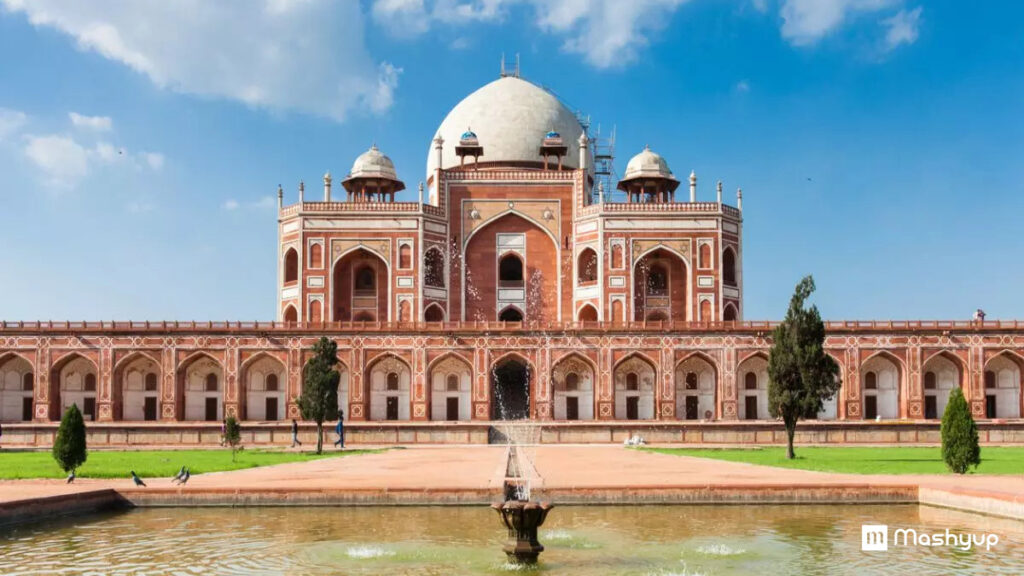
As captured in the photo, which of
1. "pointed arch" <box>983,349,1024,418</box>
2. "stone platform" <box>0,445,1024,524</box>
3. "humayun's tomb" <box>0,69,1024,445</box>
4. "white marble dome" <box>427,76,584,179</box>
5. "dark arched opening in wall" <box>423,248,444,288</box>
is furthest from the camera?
"white marble dome" <box>427,76,584,179</box>

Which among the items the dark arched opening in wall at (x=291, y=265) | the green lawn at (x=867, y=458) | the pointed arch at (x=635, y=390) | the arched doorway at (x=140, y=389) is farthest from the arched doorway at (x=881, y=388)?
the arched doorway at (x=140, y=389)

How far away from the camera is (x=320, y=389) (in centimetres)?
2102

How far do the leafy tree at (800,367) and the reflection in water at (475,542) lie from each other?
28.9ft

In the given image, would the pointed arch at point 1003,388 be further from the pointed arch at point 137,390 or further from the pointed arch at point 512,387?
the pointed arch at point 137,390

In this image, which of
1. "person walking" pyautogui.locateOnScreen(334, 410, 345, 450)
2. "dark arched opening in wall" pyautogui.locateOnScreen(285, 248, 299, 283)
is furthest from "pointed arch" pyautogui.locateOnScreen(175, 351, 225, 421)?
"person walking" pyautogui.locateOnScreen(334, 410, 345, 450)

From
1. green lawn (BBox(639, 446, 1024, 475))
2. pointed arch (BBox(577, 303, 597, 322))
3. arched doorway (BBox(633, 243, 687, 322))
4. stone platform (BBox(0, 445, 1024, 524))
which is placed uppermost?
arched doorway (BBox(633, 243, 687, 322))

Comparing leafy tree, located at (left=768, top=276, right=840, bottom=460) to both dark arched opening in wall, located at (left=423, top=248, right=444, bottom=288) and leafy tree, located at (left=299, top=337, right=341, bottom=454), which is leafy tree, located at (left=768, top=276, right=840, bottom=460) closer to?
leafy tree, located at (left=299, top=337, right=341, bottom=454)

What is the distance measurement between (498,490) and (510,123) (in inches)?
1092

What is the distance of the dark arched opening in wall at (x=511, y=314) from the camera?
112 ft

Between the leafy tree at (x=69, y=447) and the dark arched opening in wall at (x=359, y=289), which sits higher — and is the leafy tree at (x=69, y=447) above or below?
below

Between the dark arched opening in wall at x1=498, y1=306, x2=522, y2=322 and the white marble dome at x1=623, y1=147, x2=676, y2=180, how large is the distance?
5807 mm

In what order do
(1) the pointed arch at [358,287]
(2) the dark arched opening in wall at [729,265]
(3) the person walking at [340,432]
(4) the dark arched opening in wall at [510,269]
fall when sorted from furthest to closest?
(4) the dark arched opening in wall at [510,269]
(2) the dark arched opening in wall at [729,265]
(1) the pointed arch at [358,287]
(3) the person walking at [340,432]

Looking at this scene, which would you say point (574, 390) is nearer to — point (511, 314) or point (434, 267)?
point (511, 314)

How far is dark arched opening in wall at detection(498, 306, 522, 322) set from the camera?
34.2 meters
